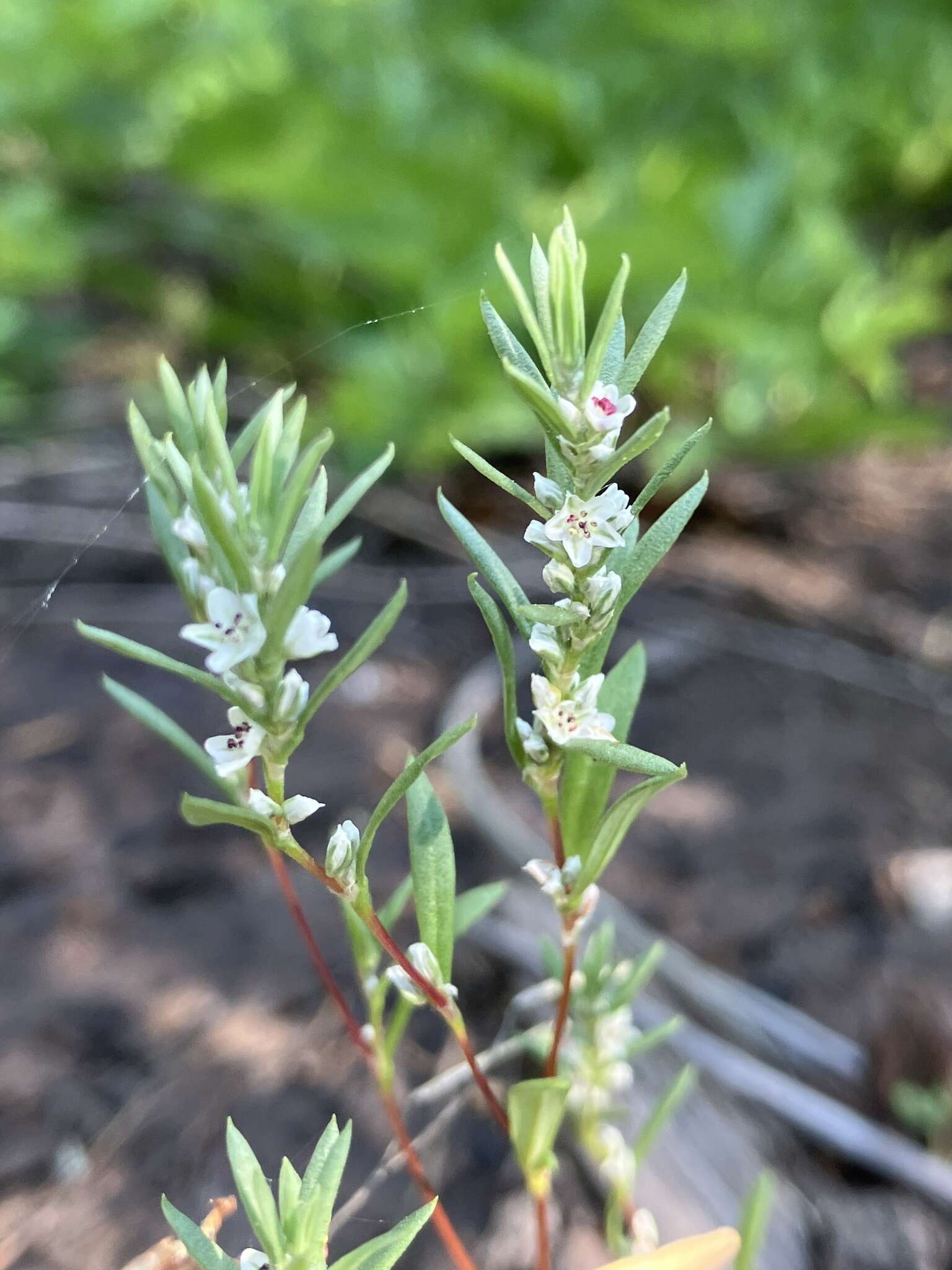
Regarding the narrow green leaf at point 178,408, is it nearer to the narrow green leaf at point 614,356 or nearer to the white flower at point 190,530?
the white flower at point 190,530

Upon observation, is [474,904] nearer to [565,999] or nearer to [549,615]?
[565,999]

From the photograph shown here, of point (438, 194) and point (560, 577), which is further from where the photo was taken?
point (438, 194)

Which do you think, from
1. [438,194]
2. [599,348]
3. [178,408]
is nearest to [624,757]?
[599,348]

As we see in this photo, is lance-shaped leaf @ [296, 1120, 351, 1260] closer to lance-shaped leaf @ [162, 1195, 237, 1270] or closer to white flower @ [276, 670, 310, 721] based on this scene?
lance-shaped leaf @ [162, 1195, 237, 1270]

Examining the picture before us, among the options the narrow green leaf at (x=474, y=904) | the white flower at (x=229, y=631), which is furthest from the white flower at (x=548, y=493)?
the narrow green leaf at (x=474, y=904)

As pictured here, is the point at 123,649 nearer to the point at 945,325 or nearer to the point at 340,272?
the point at 340,272
